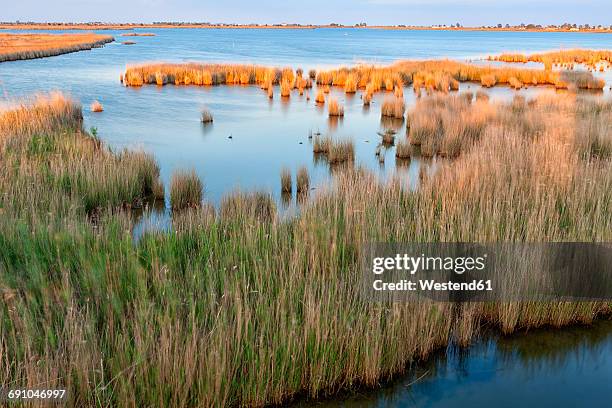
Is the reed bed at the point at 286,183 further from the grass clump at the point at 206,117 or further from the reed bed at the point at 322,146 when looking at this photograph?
the grass clump at the point at 206,117

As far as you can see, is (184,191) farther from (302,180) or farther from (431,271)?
(431,271)

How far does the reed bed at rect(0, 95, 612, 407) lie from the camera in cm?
389

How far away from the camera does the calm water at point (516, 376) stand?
4.84 metres

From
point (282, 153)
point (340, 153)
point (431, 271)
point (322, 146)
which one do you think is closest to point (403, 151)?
point (340, 153)

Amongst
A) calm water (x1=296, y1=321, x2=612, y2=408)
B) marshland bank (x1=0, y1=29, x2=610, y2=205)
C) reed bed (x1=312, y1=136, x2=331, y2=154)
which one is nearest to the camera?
calm water (x1=296, y1=321, x2=612, y2=408)

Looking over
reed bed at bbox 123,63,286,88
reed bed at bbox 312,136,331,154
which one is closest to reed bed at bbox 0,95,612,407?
reed bed at bbox 312,136,331,154

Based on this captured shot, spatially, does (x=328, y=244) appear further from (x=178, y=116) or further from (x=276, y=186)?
(x=178, y=116)

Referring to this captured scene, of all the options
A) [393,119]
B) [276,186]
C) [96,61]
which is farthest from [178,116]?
[96,61]

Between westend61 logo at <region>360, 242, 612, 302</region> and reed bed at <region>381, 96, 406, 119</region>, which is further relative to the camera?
reed bed at <region>381, 96, 406, 119</region>

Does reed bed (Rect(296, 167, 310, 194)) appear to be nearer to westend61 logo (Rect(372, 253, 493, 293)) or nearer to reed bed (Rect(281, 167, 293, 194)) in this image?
reed bed (Rect(281, 167, 293, 194))

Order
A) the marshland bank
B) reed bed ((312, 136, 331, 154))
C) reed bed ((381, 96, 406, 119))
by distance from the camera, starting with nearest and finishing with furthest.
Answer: the marshland bank → reed bed ((312, 136, 331, 154)) → reed bed ((381, 96, 406, 119))

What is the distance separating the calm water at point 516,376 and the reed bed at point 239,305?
15 cm

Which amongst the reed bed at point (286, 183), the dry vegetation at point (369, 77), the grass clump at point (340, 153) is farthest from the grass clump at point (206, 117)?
the reed bed at point (286, 183)

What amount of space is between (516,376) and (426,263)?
57.0 inches
